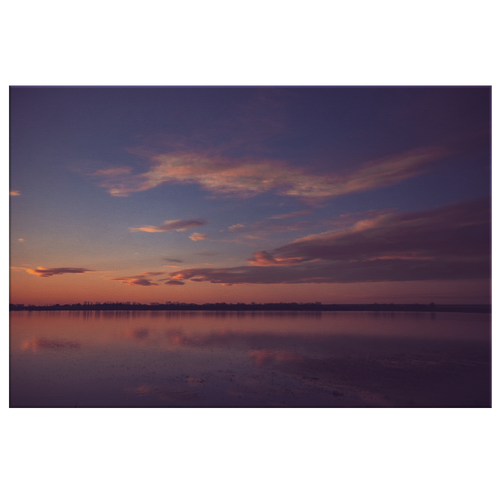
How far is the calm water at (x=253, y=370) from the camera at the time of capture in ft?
18.7

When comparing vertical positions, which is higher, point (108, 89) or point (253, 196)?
point (108, 89)

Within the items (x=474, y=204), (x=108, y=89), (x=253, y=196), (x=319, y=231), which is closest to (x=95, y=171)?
(x=108, y=89)

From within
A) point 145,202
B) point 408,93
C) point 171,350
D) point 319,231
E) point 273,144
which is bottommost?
point 171,350

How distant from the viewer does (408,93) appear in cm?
563

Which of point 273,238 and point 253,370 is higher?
point 273,238

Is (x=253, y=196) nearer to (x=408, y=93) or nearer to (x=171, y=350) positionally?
(x=408, y=93)

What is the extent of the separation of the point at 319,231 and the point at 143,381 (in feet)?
16.9

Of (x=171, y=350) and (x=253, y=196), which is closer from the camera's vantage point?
(x=253, y=196)

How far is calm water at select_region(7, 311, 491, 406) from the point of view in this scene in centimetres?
569

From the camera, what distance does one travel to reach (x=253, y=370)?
23.1 ft
